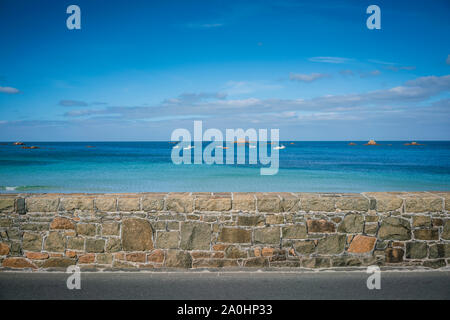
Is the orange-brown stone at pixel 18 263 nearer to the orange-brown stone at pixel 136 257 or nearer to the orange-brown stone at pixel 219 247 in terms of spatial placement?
the orange-brown stone at pixel 136 257

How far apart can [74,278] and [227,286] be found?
2.11 metres

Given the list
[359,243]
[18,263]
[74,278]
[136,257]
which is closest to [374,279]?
[359,243]

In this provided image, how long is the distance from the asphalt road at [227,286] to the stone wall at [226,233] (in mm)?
208

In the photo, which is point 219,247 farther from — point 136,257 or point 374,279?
point 374,279

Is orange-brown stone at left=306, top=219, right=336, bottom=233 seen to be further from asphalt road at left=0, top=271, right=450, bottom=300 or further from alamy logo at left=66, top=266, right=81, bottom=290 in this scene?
alamy logo at left=66, top=266, right=81, bottom=290

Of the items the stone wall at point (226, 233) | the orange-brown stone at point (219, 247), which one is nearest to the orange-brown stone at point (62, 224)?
the stone wall at point (226, 233)

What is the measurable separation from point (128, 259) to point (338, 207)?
3.23m

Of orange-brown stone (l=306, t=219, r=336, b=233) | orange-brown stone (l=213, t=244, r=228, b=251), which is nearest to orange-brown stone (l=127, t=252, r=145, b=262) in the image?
orange-brown stone (l=213, t=244, r=228, b=251)

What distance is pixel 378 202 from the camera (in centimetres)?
413

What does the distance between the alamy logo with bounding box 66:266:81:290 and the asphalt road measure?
0.06 meters
